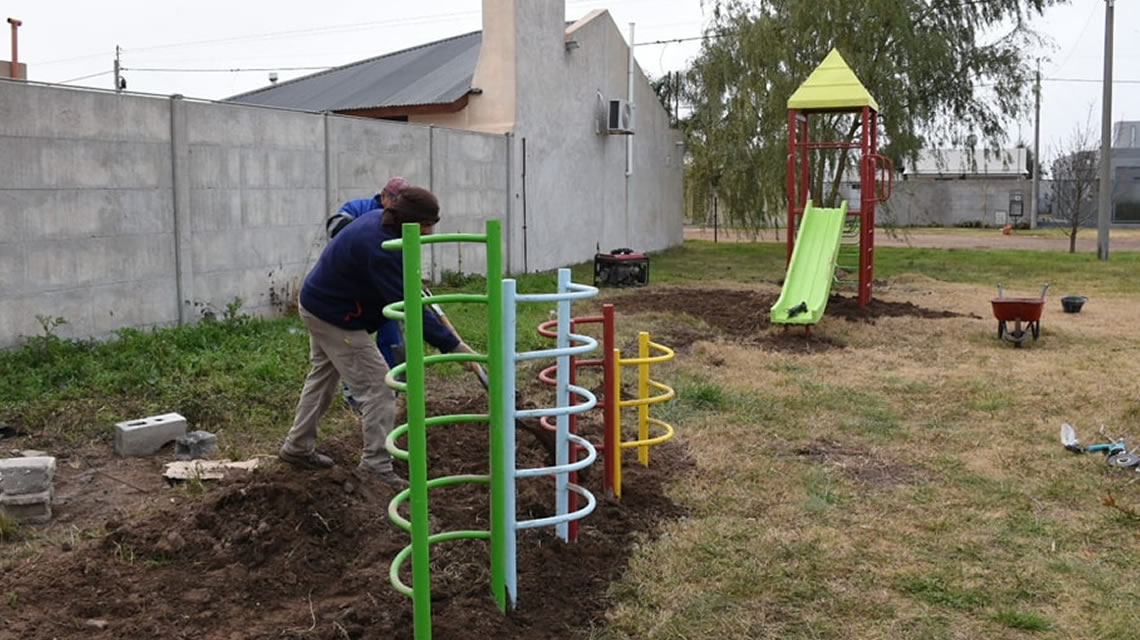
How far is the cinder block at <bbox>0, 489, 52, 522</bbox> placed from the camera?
4.55 m

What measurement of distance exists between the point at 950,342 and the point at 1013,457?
15.4ft

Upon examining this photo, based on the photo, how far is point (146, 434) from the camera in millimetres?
5762

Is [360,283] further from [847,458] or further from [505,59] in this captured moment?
[505,59]

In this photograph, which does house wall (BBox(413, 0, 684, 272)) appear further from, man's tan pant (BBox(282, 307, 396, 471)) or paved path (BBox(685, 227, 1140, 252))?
man's tan pant (BBox(282, 307, 396, 471))

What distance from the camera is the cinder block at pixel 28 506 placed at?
4.55 meters

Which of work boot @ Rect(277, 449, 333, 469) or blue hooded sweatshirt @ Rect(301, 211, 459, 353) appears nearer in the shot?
blue hooded sweatshirt @ Rect(301, 211, 459, 353)

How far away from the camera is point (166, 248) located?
8.94 meters

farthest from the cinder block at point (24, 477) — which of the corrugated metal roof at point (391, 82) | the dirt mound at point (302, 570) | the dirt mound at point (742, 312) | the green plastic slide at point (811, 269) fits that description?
the corrugated metal roof at point (391, 82)

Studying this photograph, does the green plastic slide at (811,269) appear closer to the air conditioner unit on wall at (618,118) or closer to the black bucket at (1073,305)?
the black bucket at (1073,305)

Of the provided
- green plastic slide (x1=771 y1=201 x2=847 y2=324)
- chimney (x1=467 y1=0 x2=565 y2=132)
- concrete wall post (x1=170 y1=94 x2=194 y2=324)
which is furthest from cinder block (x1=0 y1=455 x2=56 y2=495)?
chimney (x1=467 y1=0 x2=565 y2=132)

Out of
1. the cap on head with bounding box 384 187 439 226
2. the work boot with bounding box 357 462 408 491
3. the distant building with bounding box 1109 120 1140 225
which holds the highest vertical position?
the distant building with bounding box 1109 120 1140 225

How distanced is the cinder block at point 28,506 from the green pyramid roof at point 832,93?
10.7 meters

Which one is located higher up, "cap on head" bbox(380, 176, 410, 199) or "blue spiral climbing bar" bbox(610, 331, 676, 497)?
"cap on head" bbox(380, 176, 410, 199)

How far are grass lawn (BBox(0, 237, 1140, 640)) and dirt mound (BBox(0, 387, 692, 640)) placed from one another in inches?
10.3
